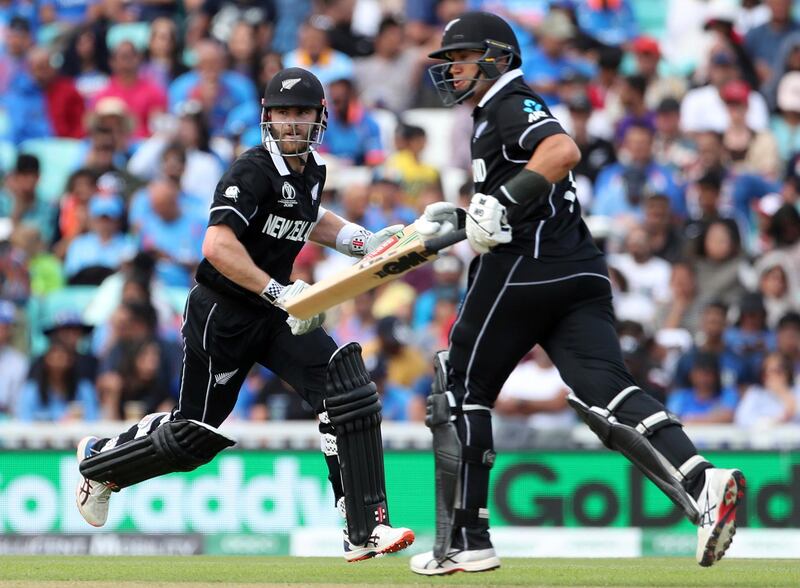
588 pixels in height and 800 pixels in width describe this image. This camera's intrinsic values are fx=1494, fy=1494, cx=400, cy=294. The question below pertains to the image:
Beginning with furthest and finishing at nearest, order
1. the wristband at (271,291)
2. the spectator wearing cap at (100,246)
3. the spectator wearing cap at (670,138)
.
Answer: the spectator wearing cap at (670,138) → the spectator wearing cap at (100,246) → the wristband at (271,291)

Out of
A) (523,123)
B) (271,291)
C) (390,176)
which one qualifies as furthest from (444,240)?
(390,176)

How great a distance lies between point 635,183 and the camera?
13234 millimetres

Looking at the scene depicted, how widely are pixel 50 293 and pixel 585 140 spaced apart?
16.4ft

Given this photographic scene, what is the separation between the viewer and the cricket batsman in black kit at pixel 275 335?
6.83 metres

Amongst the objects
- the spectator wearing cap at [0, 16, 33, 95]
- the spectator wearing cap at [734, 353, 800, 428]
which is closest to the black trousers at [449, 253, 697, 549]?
the spectator wearing cap at [734, 353, 800, 428]

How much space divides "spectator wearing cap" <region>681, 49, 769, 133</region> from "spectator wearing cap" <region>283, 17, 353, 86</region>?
3309mm

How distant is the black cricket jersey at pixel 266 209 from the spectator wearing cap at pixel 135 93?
807cm

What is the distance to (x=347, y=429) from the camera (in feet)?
22.8

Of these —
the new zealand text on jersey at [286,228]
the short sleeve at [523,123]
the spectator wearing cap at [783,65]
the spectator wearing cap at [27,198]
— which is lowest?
the new zealand text on jersey at [286,228]

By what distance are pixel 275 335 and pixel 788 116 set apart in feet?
28.5

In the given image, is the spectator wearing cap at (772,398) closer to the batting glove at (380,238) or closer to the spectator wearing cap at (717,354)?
the spectator wearing cap at (717,354)

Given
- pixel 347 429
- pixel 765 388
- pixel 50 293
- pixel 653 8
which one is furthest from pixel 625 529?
pixel 653 8

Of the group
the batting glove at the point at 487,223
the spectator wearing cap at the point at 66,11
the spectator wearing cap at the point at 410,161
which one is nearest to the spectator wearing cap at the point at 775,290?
the spectator wearing cap at the point at 410,161

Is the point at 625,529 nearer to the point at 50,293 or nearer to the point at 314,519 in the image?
the point at 314,519
